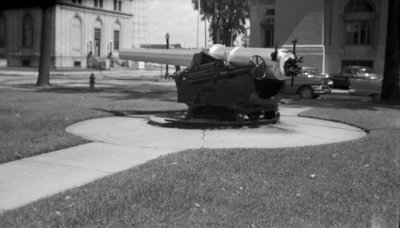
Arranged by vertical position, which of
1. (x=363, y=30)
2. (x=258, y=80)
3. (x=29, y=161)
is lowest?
(x=29, y=161)

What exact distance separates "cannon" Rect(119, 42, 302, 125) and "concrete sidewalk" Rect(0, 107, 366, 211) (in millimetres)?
491

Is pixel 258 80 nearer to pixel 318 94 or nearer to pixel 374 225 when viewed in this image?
pixel 374 225

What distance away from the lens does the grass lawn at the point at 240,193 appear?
4594mm

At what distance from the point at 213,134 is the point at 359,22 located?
37.1m

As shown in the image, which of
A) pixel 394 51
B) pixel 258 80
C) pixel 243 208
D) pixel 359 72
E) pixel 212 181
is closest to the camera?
pixel 243 208

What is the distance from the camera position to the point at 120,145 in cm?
866

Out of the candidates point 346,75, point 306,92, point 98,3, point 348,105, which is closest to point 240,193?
point 98,3

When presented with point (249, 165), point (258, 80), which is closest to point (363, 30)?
point (258, 80)

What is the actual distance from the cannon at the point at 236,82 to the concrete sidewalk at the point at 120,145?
1.61 feet

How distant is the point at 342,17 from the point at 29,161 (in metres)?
40.3

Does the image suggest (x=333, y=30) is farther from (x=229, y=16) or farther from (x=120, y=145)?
(x=120, y=145)

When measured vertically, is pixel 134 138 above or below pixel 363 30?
below

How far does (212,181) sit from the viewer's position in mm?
5945

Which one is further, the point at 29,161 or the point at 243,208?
the point at 29,161
